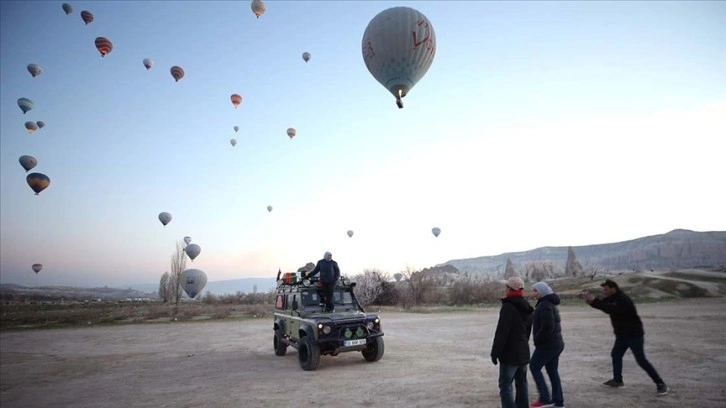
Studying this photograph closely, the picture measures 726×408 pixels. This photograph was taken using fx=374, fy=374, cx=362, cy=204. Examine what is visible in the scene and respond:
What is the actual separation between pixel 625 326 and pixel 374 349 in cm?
626

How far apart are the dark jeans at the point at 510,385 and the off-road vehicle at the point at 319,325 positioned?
522 cm

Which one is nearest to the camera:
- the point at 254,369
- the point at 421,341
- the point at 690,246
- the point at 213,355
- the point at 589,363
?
the point at 589,363

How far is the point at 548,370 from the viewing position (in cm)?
594

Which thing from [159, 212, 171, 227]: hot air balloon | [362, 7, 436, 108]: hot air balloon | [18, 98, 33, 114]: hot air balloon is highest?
[18, 98, 33, 114]: hot air balloon

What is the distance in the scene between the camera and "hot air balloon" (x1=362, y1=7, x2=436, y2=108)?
51.5ft

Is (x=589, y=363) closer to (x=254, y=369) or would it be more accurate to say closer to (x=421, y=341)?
(x=421, y=341)

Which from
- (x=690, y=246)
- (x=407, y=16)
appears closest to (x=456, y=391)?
(x=407, y=16)

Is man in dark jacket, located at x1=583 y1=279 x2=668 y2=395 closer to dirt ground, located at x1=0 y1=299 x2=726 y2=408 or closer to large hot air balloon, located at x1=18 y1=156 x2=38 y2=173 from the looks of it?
dirt ground, located at x1=0 y1=299 x2=726 y2=408

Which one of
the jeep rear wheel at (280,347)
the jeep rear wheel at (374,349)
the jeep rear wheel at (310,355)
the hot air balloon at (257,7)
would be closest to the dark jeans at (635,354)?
the jeep rear wheel at (374,349)

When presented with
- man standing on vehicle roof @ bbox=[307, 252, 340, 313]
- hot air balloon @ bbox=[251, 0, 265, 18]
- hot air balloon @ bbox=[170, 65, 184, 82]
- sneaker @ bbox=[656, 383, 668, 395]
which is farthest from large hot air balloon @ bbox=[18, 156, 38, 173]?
sneaker @ bbox=[656, 383, 668, 395]

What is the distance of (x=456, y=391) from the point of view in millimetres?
7309

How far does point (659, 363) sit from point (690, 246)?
194m

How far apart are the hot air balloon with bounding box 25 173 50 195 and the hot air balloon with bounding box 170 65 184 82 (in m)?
14.0

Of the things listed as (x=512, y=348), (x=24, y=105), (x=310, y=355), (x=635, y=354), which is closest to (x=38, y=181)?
(x=24, y=105)
